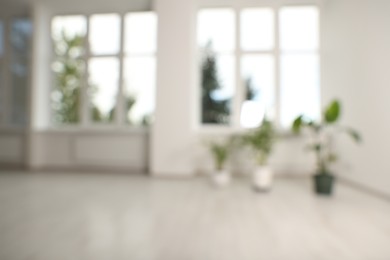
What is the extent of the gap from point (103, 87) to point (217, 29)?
236cm

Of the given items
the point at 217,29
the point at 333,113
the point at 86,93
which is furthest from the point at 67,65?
the point at 333,113

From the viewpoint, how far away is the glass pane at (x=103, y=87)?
14.9ft

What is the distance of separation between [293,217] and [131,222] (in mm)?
1239

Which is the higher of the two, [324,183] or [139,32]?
[139,32]

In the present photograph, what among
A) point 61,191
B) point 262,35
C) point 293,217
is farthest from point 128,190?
point 262,35

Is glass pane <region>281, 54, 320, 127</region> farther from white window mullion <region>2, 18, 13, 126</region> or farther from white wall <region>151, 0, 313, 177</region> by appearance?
white window mullion <region>2, 18, 13, 126</region>

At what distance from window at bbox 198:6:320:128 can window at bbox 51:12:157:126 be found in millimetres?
1096

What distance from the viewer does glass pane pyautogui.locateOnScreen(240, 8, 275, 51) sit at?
13.8ft

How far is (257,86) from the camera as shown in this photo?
165 inches

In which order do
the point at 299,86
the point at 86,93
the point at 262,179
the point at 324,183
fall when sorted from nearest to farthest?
the point at 324,183
the point at 262,179
the point at 299,86
the point at 86,93

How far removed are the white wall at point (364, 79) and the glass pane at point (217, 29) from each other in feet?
5.22

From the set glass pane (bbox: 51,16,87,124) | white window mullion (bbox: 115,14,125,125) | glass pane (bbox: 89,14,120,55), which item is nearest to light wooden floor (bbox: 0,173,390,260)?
white window mullion (bbox: 115,14,125,125)

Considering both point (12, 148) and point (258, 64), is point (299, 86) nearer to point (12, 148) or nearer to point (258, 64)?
point (258, 64)

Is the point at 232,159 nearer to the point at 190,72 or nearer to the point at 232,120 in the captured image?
the point at 232,120
